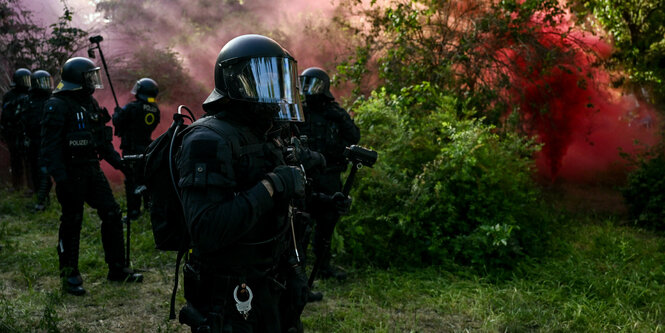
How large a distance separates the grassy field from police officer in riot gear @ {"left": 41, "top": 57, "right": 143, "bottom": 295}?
515 millimetres

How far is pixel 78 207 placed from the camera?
4902mm

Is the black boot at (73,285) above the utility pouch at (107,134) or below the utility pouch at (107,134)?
below

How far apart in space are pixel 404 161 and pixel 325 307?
238 centimetres

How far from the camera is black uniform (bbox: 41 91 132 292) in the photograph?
4.67m

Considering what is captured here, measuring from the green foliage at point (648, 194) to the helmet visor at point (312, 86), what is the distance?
5439mm

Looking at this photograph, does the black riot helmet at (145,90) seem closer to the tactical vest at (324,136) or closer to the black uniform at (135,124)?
the black uniform at (135,124)

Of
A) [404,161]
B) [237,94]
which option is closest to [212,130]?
[237,94]

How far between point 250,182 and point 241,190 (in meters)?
0.05

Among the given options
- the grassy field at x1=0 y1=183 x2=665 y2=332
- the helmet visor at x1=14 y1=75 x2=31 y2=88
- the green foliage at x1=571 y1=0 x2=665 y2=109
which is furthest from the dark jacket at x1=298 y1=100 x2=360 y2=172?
the helmet visor at x1=14 y1=75 x2=31 y2=88

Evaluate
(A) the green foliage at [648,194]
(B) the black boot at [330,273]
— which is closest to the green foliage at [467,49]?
(A) the green foliage at [648,194]

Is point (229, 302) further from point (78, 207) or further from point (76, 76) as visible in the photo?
point (76, 76)

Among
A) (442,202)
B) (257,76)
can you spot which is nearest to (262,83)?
(257,76)

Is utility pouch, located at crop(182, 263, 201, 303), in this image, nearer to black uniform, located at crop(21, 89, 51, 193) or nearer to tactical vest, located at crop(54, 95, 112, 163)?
tactical vest, located at crop(54, 95, 112, 163)

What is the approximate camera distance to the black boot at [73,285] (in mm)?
4930
